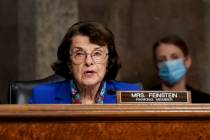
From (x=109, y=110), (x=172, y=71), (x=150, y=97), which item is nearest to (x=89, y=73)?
(x=150, y=97)

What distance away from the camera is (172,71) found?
341cm

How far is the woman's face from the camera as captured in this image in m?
2.46

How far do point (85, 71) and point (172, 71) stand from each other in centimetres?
108

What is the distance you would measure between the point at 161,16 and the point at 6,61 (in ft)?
4.43

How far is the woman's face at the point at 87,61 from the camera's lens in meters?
2.46

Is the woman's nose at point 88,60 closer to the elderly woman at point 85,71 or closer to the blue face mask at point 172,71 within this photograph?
the elderly woman at point 85,71

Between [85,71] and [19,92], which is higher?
[85,71]

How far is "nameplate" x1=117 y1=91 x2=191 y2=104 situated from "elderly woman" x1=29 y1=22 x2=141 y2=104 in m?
0.53

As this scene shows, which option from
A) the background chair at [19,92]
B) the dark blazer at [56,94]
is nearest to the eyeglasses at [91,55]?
the dark blazer at [56,94]

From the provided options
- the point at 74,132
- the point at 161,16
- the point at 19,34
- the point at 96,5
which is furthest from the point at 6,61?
the point at 74,132

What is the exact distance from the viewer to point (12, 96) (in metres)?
2.64

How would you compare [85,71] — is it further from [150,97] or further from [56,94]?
[150,97]

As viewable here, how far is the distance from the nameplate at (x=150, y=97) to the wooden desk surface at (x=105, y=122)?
108 millimetres

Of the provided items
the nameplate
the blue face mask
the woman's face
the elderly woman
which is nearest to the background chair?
the elderly woman
